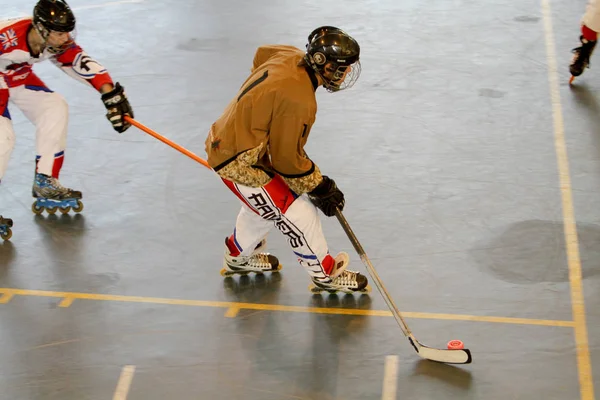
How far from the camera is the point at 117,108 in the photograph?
591cm

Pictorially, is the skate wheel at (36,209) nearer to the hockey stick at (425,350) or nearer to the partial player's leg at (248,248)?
the partial player's leg at (248,248)

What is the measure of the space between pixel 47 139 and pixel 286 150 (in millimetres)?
2258

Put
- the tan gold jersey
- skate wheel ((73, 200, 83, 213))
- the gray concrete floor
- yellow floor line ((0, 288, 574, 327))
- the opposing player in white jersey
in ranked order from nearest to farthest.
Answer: the tan gold jersey < the gray concrete floor < yellow floor line ((0, 288, 574, 327)) < the opposing player in white jersey < skate wheel ((73, 200, 83, 213))

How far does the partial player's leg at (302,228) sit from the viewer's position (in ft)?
16.3

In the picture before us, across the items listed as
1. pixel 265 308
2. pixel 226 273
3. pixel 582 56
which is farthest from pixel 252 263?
pixel 582 56

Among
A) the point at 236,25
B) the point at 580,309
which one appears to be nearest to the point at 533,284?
the point at 580,309

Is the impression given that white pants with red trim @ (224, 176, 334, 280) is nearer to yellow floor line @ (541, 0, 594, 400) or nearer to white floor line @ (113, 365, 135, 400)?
white floor line @ (113, 365, 135, 400)

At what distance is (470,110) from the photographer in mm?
7305

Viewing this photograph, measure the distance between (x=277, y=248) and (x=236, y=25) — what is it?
12.7 ft

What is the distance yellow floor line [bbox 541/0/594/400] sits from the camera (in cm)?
465

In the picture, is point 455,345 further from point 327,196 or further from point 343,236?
point 343,236

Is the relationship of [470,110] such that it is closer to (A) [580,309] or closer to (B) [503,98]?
(B) [503,98]

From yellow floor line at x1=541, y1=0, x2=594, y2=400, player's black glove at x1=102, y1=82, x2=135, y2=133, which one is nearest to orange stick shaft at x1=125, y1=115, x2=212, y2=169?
player's black glove at x1=102, y1=82, x2=135, y2=133

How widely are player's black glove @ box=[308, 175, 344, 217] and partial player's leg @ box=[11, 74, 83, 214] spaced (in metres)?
2.10
